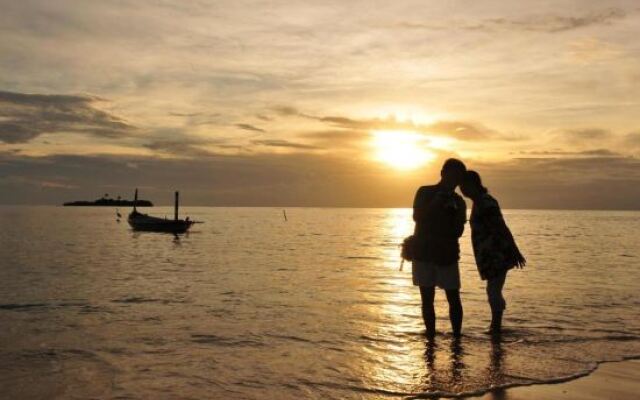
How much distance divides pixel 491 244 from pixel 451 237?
900mm

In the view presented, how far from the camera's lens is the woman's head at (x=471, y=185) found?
304 inches

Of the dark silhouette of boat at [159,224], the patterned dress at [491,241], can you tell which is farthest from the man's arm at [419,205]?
the dark silhouette of boat at [159,224]

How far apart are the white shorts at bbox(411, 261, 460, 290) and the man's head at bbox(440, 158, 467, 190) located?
3.65 feet

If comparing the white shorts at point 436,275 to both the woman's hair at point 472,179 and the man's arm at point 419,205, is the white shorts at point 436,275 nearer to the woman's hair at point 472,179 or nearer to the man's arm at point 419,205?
the man's arm at point 419,205

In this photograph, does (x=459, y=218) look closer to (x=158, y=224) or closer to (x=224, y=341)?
(x=224, y=341)

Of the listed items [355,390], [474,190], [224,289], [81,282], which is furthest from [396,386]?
[81,282]

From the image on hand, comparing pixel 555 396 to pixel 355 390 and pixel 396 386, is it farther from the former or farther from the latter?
pixel 355 390

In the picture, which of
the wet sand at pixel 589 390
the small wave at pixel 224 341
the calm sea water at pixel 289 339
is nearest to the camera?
the wet sand at pixel 589 390

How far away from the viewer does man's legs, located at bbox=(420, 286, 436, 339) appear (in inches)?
304

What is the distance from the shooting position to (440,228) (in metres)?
7.56

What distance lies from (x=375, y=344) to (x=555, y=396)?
325cm

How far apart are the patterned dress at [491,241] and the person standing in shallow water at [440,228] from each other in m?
0.53

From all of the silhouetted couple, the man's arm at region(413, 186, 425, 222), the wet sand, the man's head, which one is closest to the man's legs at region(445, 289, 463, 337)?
the silhouetted couple

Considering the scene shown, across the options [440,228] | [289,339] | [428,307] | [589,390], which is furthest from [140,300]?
[589,390]
